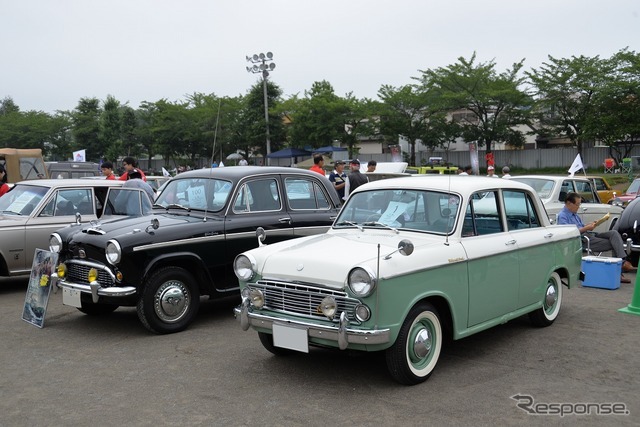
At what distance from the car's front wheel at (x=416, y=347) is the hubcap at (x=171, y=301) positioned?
2.94 m

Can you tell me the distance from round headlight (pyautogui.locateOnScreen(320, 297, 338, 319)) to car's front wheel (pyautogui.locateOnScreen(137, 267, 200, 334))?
2.60 m

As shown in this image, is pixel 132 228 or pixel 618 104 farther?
pixel 618 104

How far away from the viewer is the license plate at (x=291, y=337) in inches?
200

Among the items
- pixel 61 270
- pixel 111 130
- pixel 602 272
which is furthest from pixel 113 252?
pixel 111 130

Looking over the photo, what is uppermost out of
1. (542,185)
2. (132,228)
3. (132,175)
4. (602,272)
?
(132,175)

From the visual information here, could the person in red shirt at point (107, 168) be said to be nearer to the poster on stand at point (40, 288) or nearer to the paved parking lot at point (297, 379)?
the poster on stand at point (40, 288)

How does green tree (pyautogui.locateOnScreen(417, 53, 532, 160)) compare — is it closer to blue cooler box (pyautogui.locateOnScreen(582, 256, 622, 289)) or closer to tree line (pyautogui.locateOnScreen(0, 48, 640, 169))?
tree line (pyautogui.locateOnScreen(0, 48, 640, 169))

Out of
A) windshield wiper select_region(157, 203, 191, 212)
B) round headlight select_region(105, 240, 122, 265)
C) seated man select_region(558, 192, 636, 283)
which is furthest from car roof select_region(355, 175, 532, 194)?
seated man select_region(558, 192, 636, 283)

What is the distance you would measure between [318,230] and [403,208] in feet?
8.59

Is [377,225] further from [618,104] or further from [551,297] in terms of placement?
[618,104]

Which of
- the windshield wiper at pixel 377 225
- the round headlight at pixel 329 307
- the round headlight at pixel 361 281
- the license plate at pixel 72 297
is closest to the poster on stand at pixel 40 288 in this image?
the license plate at pixel 72 297

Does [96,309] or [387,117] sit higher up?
[387,117]

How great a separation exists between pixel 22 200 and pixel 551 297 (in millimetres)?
7668

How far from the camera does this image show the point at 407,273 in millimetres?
5039
